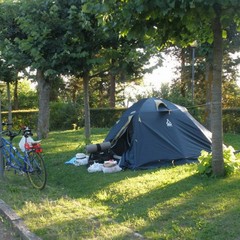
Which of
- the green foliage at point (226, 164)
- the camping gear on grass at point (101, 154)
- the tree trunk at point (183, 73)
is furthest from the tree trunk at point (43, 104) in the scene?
the tree trunk at point (183, 73)

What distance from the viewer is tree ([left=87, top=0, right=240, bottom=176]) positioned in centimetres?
581

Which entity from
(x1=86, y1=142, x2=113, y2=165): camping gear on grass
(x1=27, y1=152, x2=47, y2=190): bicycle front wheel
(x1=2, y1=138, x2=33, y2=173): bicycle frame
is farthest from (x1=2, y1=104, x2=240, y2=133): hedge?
(x1=27, y1=152, x2=47, y2=190): bicycle front wheel

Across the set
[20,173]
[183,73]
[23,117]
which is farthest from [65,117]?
[20,173]

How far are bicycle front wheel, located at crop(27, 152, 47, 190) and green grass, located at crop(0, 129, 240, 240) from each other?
17 centimetres

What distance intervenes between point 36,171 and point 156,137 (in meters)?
3.01

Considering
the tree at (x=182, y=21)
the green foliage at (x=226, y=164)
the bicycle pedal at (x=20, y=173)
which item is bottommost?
the bicycle pedal at (x=20, y=173)

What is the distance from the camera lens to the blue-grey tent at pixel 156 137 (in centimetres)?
960

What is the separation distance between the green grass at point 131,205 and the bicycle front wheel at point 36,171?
0.17 metres

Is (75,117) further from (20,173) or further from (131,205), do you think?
(131,205)

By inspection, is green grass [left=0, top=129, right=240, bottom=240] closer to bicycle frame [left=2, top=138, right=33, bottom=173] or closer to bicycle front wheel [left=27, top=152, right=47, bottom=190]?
bicycle front wheel [left=27, top=152, right=47, bottom=190]

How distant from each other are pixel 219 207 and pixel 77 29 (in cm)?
672

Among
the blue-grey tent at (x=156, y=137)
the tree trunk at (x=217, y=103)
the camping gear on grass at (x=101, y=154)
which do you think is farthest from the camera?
the camping gear on grass at (x=101, y=154)

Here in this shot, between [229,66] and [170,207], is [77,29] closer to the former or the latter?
[170,207]

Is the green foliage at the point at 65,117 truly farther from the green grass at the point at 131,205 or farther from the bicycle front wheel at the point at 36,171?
the bicycle front wheel at the point at 36,171
